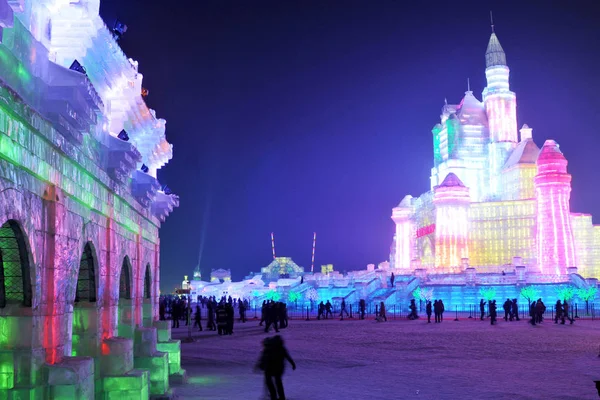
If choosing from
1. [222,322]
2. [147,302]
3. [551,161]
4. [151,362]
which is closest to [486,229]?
[551,161]

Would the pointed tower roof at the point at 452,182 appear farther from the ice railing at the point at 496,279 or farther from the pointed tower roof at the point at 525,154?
the ice railing at the point at 496,279

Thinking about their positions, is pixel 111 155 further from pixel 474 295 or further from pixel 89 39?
pixel 474 295

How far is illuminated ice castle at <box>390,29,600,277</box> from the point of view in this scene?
65500mm

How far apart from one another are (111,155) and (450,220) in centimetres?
6286

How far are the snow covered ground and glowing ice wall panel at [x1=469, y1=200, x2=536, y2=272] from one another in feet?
156

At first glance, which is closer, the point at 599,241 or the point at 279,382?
the point at 279,382

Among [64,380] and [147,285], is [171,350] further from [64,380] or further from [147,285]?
[64,380]

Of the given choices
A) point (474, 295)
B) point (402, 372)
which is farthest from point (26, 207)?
point (474, 295)

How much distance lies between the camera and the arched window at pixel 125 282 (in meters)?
13.2

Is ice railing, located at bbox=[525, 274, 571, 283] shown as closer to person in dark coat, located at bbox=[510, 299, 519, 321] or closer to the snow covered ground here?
person in dark coat, located at bbox=[510, 299, 519, 321]

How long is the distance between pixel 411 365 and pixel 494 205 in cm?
6119

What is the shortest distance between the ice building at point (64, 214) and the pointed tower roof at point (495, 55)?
72.4 m

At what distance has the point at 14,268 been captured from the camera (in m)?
6.98

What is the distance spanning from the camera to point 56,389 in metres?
7.22
